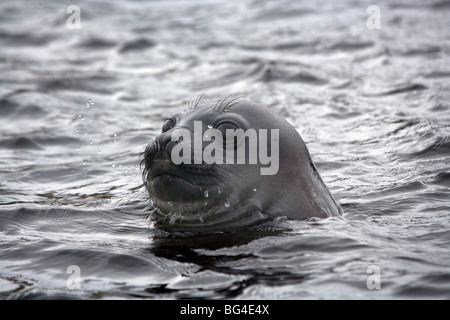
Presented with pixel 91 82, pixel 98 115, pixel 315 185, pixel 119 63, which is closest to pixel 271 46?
pixel 119 63

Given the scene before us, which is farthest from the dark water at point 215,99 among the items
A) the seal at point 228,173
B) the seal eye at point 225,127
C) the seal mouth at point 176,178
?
the seal eye at point 225,127

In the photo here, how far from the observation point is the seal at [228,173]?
191 inches

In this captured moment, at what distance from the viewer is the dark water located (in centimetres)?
441

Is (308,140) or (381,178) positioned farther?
(308,140)

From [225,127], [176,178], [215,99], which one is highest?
[215,99]

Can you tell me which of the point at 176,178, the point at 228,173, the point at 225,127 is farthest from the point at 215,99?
the point at 176,178

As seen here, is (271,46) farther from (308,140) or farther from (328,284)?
(328,284)

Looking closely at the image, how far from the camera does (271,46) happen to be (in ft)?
43.1

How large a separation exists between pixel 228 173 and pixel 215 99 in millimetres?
4795

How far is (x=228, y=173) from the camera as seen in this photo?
4.94 m

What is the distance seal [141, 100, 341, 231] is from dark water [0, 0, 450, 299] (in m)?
0.16

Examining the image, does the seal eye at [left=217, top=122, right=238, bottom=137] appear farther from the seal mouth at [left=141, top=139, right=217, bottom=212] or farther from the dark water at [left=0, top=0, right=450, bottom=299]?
the dark water at [left=0, top=0, right=450, bottom=299]

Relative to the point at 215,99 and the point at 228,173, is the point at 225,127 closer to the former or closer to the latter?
the point at 228,173
